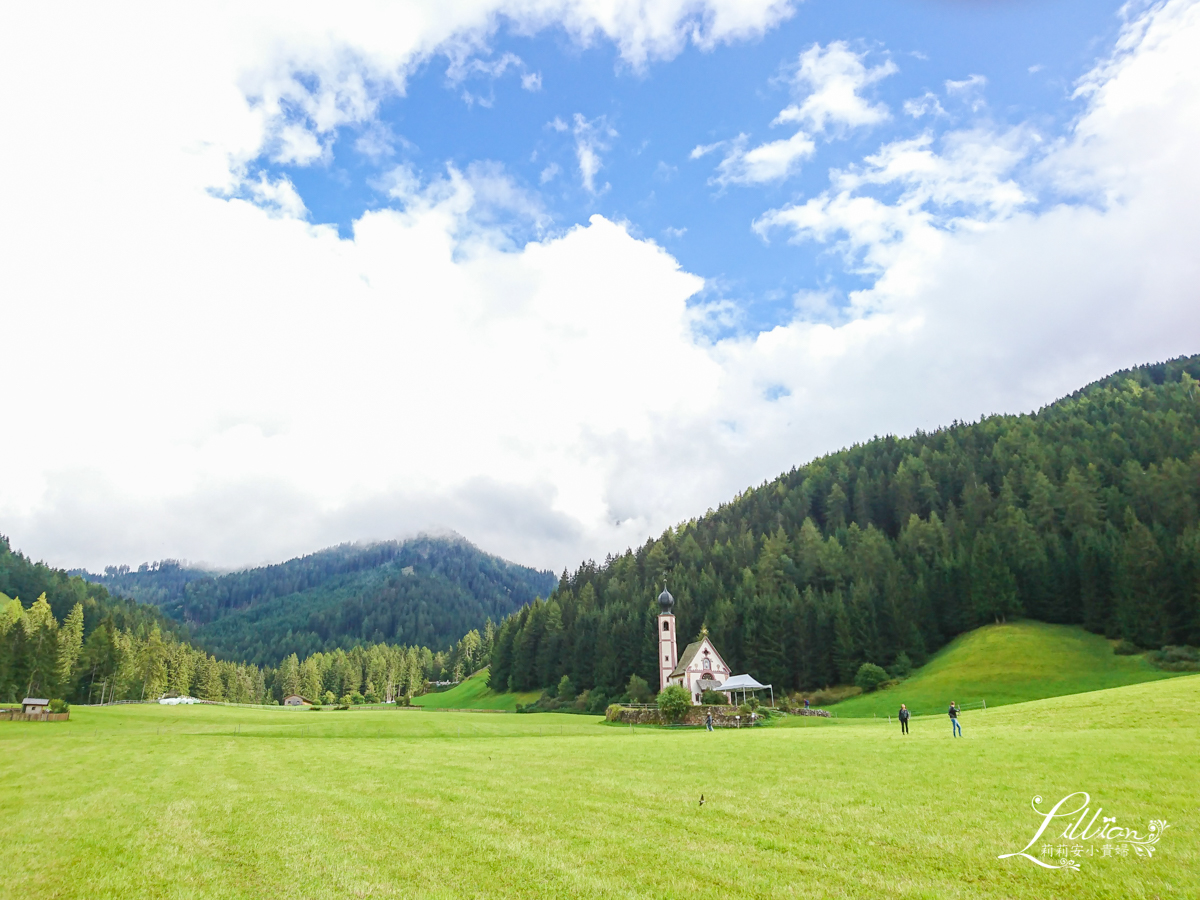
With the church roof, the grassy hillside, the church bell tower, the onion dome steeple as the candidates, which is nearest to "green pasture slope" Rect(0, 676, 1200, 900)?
the church roof

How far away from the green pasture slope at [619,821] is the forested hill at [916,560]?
Result: 65.9 metres

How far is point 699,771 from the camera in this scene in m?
25.2

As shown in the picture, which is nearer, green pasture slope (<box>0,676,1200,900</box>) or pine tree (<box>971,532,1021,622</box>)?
green pasture slope (<box>0,676,1200,900</box>)

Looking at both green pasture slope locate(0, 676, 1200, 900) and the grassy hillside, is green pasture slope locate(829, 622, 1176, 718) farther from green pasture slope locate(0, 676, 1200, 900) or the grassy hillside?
the grassy hillside

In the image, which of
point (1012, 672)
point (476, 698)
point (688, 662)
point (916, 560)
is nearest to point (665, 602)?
point (688, 662)

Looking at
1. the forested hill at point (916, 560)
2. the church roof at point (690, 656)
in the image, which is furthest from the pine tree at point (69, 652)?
the church roof at point (690, 656)

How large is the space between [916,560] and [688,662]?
135 feet

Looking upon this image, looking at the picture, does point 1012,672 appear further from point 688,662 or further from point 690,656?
point 690,656

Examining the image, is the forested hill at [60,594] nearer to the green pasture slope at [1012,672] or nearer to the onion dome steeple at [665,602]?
the onion dome steeple at [665,602]

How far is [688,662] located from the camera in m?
101

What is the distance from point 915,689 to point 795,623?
23.8 metres

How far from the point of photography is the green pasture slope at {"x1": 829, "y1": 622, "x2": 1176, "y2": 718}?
227 ft

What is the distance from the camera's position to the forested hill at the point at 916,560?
3600 inches

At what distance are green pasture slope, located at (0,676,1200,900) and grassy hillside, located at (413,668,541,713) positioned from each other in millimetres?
100437
